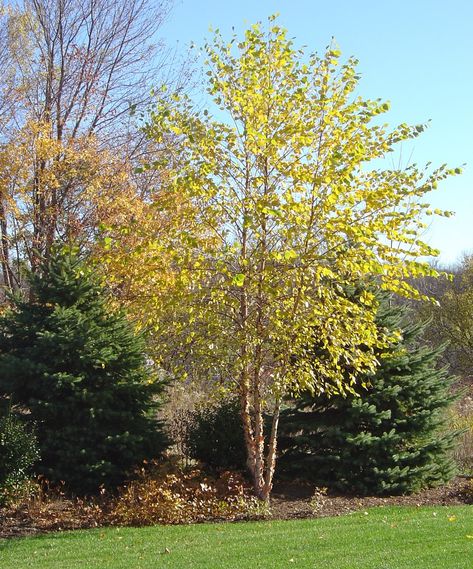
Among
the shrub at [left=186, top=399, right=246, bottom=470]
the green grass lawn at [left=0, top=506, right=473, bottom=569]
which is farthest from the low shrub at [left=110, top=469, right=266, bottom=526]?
the shrub at [left=186, top=399, right=246, bottom=470]

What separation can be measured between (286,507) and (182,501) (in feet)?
4.64

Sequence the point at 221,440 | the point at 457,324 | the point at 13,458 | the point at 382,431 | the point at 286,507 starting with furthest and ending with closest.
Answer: the point at 457,324 < the point at 221,440 < the point at 382,431 < the point at 286,507 < the point at 13,458

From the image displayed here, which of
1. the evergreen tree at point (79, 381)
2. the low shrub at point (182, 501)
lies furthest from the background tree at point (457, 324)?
the low shrub at point (182, 501)

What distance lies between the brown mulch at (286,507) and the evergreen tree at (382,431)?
0.21 metres

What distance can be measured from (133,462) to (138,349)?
1621mm

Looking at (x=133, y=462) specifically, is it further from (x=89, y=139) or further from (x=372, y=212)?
(x=89, y=139)

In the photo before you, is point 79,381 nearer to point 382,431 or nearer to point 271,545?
point 271,545

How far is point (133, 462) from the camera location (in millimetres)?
9859

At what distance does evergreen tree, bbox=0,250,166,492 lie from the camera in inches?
376

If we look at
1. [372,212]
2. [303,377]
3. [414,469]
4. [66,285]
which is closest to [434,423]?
[414,469]

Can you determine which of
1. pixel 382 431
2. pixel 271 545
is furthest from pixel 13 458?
pixel 382 431

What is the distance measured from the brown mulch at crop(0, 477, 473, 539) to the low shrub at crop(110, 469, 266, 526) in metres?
0.31

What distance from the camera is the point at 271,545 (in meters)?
6.89

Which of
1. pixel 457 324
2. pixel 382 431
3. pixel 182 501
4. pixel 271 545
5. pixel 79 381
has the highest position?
pixel 457 324
